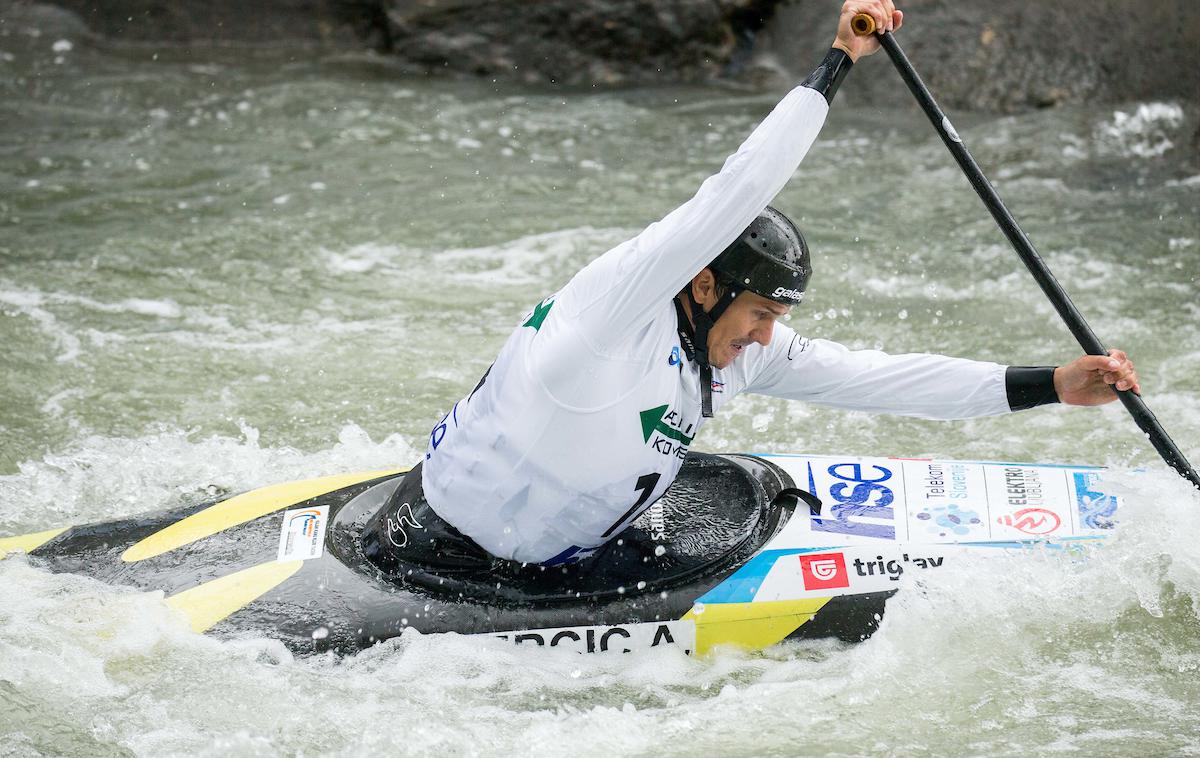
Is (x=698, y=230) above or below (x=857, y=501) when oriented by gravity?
above

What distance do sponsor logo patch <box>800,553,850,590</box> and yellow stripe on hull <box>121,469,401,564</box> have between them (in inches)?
55.3

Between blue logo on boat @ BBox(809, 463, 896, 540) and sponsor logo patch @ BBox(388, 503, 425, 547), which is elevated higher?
blue logo on boat @ BBox(809, 463, 896, 540)

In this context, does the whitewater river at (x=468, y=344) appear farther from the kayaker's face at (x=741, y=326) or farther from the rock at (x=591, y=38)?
the kayaker's face at (x=741, y=326)

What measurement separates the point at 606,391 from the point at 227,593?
1.34 metres

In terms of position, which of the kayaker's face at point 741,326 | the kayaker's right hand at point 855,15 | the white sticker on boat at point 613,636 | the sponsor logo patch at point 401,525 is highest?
the kayaker's right hand at point 855,15

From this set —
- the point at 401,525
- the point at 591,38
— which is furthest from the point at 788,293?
the point at 591,38

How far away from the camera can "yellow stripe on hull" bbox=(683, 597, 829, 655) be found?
3.59 m

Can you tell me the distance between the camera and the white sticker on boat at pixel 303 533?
3.75m

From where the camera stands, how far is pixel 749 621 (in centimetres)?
361

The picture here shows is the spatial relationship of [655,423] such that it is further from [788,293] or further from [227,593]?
[227,593]

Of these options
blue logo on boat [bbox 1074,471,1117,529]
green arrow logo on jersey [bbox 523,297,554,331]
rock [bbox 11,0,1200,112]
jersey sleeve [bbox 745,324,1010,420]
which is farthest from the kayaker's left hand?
rock [bbox 11,0,1200,112]

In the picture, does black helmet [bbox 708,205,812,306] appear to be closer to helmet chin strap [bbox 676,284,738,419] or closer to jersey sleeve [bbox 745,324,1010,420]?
helmet chin strap [bbox 676,284,738,419]

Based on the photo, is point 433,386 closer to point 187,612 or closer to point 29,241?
point 187,612

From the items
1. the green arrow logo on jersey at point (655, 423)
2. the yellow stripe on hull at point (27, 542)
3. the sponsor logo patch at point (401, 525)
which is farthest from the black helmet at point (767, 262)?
the yellow stripe on hull at point (27, 542)
